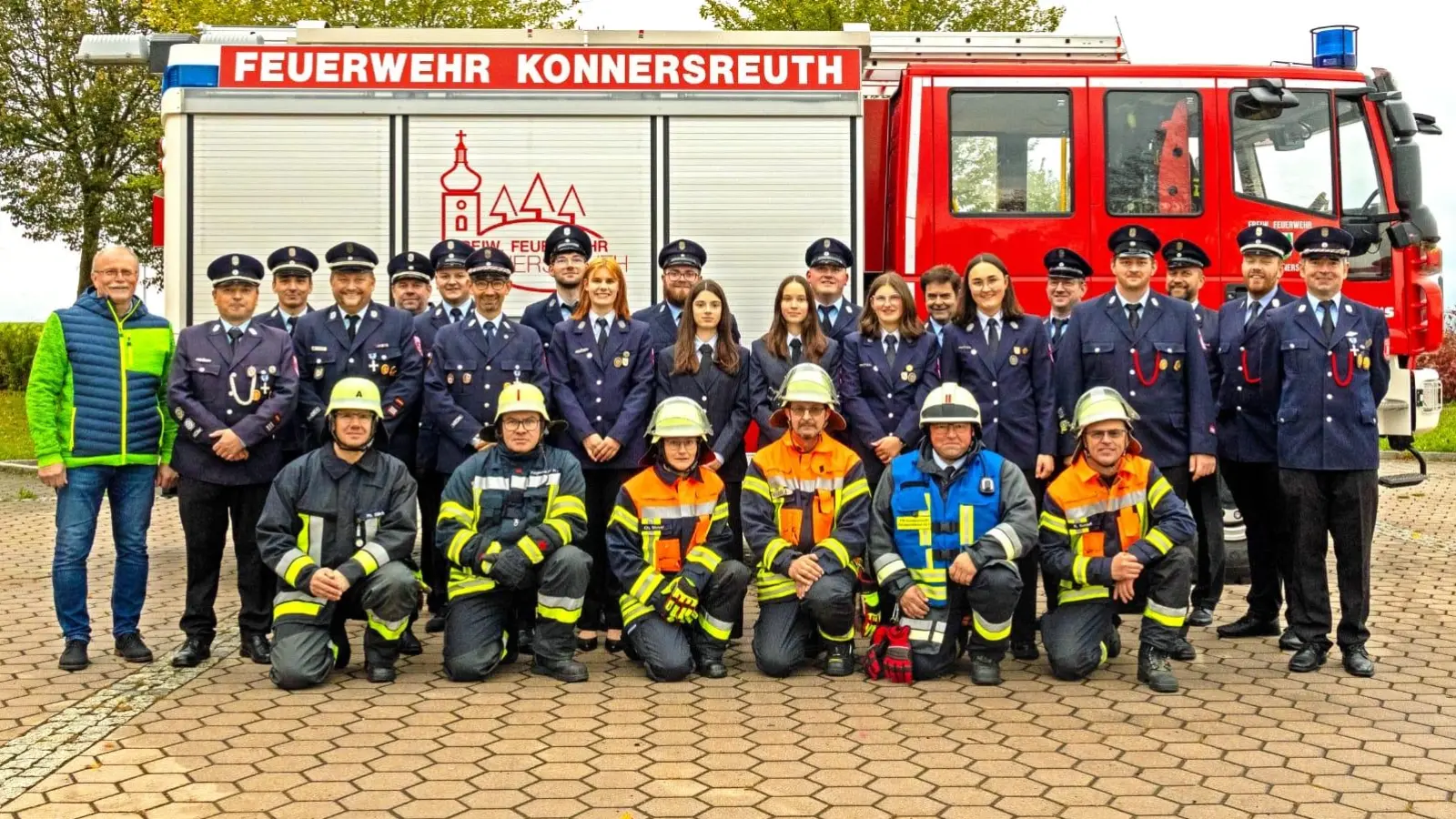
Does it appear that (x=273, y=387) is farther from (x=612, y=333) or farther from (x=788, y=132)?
(x=788, y=132)

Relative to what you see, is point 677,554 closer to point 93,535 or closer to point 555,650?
point 555,650

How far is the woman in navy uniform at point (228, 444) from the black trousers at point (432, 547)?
35.9 inches

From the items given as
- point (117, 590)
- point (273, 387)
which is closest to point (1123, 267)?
point (273, 387)

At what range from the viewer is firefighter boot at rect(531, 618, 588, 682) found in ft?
20.5

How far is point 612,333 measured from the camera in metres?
7.06

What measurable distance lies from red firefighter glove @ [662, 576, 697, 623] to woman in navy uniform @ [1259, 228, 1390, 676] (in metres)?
2.62

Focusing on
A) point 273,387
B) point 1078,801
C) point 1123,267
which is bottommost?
point 1078,801

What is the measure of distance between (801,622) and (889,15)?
18061mm

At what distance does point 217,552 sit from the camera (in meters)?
6.59

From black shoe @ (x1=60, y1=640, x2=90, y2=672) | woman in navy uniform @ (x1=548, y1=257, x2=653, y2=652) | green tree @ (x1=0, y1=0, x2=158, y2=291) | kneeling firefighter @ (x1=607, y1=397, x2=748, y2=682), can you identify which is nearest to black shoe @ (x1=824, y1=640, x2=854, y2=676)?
kneeling firefighter @ (x1=607, y1=397, x2=748, y2=682)

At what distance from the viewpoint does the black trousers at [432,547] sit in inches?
291

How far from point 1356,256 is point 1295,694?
379cm

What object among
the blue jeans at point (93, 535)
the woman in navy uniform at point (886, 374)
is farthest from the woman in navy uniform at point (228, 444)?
the woman in navy uniform at point (886, 374)

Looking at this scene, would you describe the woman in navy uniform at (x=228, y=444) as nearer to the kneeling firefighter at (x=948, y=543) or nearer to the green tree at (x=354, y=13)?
the kneeling firefighter at (x=948, y=543)
